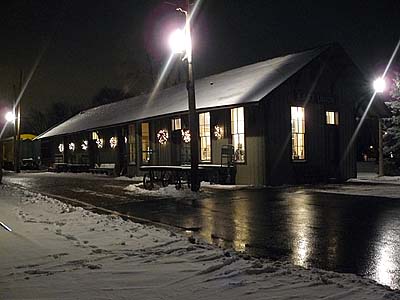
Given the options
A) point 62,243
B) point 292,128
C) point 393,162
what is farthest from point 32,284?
point 393,162

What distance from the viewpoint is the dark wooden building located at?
21281mm

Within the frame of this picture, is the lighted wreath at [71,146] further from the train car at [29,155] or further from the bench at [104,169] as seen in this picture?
the train car at [29,155]

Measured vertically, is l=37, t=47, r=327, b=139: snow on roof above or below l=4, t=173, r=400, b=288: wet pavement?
above

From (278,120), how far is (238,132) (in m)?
1.87

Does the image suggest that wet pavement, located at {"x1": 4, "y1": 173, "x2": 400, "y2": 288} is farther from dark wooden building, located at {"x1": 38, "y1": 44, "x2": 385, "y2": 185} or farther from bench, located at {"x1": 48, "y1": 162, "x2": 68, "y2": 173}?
bench, located at {"x1": 48, "y1": 162, "x2": 68, "y2": 173}

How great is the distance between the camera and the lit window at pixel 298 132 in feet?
73.4

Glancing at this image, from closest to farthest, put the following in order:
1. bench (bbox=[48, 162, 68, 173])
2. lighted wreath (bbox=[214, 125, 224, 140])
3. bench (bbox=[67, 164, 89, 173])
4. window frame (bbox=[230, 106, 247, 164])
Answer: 1. window frame (bbox=[230, 106, 247, 164])
2. lighted wreath (bbox=[214, 125, 224, 140])
3. bench (bbox=[67, 164, 89, 173])
4. bench (bbox=[48, 162, 68, 173])

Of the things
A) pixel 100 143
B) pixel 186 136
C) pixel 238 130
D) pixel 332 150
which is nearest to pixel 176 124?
pixel 186 136

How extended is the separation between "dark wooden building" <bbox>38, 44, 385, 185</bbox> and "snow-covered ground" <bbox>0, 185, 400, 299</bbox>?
12.2 meters

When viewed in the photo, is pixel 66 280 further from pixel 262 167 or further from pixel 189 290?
pixel 262 167

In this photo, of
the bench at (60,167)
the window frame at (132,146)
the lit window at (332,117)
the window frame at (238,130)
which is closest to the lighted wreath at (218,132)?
the window frame at (238,130)

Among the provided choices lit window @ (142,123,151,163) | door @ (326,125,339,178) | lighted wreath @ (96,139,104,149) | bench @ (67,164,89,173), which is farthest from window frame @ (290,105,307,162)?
bench @ (67,164,89,173)

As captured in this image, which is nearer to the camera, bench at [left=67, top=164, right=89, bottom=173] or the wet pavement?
the wet pavement

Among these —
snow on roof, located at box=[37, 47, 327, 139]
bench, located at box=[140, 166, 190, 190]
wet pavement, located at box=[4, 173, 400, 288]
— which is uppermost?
snow on roof, located at box=[37, 47, 327, 139]
